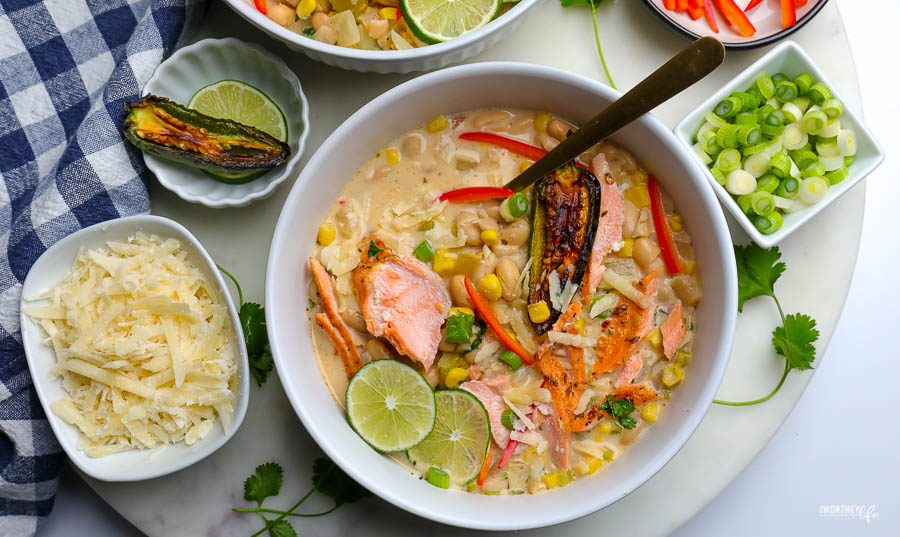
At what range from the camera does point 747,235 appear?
2684 millimetres

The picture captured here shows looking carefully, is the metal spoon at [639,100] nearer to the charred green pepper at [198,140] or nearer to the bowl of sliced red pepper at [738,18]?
the bowl of sliced red pepper at [738,18]

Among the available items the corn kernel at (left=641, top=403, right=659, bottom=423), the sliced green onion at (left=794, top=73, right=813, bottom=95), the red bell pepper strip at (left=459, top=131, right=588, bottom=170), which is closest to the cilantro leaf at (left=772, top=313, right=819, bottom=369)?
the corn kernel at (left=641, top=403, right=659, bottom=423)

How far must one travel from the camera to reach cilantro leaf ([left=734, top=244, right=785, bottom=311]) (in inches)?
101

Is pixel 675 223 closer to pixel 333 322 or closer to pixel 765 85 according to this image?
pixel 765 85

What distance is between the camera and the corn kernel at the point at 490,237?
2.46 meters

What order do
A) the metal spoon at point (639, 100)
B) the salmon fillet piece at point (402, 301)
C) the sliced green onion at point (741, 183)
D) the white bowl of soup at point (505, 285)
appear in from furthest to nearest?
1. the sliced green onion at point (741, 183)
2. the salmon fillet piece at point (402, 301)
3. the white bowl of soup at point (505, 285)
4. the metal spoon at point (639, 100)

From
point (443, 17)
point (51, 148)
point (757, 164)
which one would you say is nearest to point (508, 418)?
point (757, 164)

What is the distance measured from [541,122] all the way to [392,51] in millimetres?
586

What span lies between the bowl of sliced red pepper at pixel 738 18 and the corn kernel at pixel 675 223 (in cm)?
70

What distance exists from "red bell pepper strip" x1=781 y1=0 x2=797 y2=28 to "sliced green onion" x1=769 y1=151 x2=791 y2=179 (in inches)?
20.8

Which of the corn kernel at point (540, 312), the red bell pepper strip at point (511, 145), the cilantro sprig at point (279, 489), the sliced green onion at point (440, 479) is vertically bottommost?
the cilantro sprig at point (279, 489)

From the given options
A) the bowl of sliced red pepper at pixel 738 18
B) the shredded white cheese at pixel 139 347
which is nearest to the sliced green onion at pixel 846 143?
the bowl of sliced red pepper at pixel 738 18

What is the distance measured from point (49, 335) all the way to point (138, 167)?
0.68 meters

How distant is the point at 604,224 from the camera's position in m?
2.46
